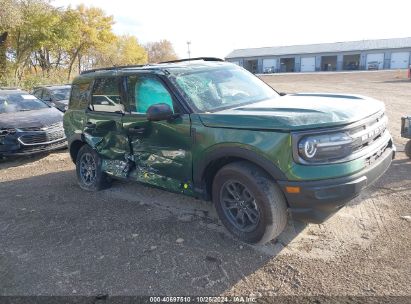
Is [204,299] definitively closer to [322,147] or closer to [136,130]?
[322,147]

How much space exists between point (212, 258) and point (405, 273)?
1.72 m

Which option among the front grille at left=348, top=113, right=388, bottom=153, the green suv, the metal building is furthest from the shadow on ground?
the metal building

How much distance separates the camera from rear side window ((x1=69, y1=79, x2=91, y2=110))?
18.2 ft

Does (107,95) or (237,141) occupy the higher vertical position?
(107,95)

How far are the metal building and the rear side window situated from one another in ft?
213

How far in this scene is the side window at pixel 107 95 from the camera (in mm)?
4855

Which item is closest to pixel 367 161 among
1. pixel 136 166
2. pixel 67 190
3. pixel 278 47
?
pixel 136 166

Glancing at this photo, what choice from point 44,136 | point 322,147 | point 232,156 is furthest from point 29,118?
point 322,147

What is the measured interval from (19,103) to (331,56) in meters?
66.7

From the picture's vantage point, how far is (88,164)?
18.8ft

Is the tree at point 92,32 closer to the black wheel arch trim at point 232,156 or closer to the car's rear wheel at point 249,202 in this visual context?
the black wheel arch trim at point 232,156

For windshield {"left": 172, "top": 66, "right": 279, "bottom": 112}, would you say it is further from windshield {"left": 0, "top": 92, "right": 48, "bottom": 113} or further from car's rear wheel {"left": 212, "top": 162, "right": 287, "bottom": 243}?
windshield {"left": 0, "top": 92, "right": 48, "bottom": 113}

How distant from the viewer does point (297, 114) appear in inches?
127

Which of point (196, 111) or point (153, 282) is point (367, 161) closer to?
point (196, 111)
